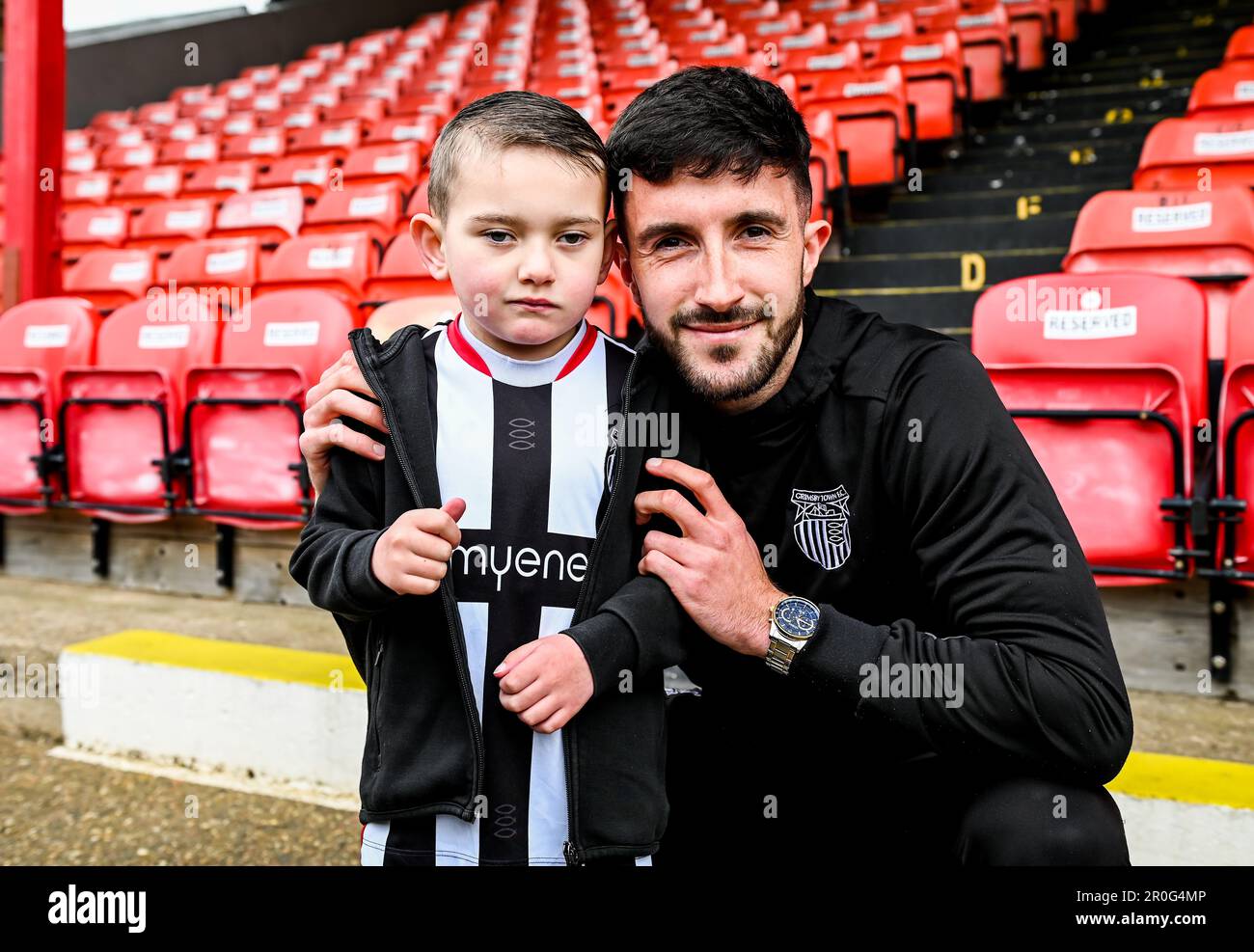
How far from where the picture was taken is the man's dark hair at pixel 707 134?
1.19 metres

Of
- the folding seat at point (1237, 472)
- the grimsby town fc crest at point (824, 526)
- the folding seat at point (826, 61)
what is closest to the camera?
the grimsby town fc crest at point (824, 526)

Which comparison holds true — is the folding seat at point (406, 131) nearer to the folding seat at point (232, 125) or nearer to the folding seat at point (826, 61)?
the folding seat at point (232, 125)

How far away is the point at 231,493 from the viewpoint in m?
2.99

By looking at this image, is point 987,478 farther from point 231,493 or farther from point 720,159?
point 231,493

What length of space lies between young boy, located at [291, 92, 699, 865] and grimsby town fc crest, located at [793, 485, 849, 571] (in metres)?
0.27

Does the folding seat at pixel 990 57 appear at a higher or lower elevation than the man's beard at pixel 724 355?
higher

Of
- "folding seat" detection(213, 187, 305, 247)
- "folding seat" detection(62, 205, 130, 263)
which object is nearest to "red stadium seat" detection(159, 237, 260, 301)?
"folding seat" detection(213, 187, 305, 247)

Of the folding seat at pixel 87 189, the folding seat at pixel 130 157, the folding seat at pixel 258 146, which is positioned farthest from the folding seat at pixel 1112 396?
the folding seat at pixel 130 157

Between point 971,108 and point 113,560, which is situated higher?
point 971,108

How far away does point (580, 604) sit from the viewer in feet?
3.53

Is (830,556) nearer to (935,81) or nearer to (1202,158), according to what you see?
(1202,158)

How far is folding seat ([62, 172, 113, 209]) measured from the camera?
22.2 ft

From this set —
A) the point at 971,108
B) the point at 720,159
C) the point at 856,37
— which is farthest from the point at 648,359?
the point at 856,37
